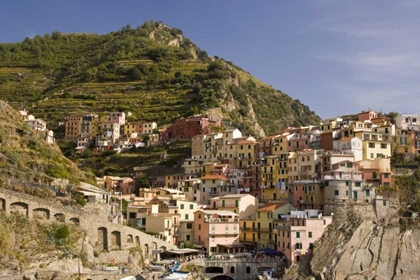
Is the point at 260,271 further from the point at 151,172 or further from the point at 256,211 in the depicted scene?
the point at 151,172

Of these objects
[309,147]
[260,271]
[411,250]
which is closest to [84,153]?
[309,147]

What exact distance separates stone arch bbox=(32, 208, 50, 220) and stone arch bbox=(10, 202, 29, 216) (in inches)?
27.2

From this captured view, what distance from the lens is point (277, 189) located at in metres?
66.6

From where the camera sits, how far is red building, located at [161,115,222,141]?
89125 millimetres

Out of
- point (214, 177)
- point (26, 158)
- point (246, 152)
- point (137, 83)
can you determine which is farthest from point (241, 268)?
point (137, 83)

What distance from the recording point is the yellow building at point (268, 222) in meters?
59.5

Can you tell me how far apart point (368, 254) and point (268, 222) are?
436 inches

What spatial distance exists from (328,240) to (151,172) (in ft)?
110

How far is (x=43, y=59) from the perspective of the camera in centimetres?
15738

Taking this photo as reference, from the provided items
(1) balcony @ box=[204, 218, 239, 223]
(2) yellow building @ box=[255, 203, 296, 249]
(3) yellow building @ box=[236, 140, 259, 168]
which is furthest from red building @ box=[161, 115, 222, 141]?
(2) yellow building @ box=[255, 203, 296, 249]

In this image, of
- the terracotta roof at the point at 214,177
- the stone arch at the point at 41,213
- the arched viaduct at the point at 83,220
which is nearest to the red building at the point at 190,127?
the terracotta roof at the point at 214,177

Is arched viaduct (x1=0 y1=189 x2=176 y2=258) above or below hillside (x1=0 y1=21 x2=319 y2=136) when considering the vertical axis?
below

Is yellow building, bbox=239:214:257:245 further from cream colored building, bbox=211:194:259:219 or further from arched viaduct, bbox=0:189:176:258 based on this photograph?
arched viaduct, bbox=0:189:176:258

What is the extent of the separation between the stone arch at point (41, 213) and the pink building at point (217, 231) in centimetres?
1756
